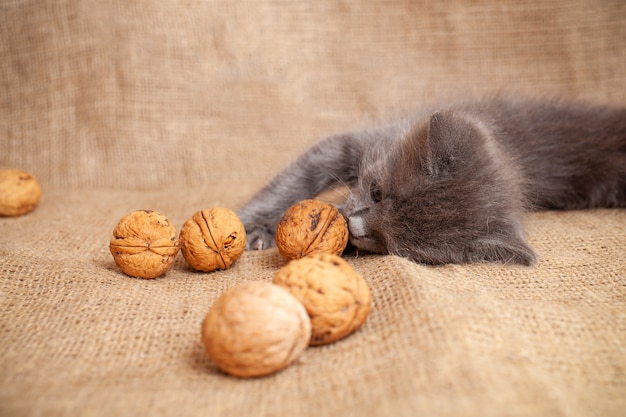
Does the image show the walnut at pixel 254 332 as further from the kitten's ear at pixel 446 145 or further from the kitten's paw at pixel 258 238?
the kitten's paw at pixel 258 238

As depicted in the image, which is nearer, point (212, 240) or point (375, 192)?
point (212, 240)

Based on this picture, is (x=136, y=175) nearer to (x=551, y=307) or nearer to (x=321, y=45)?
(x=321, y=45)

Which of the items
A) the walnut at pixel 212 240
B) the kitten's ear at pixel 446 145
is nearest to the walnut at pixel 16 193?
the walnut at pixel 212 240

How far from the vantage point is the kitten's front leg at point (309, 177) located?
2201mm

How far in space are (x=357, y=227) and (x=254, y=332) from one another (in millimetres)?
717

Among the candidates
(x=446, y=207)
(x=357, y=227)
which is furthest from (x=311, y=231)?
(x=446, y=207)

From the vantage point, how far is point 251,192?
2746 millimetres

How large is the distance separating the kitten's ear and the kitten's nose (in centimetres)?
24

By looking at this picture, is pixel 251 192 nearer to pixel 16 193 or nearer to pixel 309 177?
pixel 309 177

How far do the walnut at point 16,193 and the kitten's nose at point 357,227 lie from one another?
1317 mm

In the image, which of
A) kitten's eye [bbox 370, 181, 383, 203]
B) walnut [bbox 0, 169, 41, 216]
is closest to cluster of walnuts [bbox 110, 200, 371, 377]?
kitten's eye [bbox 370, 181, 383, 203]

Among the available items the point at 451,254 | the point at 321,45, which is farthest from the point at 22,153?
the point at 451,254

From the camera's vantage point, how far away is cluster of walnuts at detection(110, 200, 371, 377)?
1132mm

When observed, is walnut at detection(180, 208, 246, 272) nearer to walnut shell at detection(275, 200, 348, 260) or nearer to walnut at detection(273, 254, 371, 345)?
walnut shell at detection(275, 200, 348, 260)
